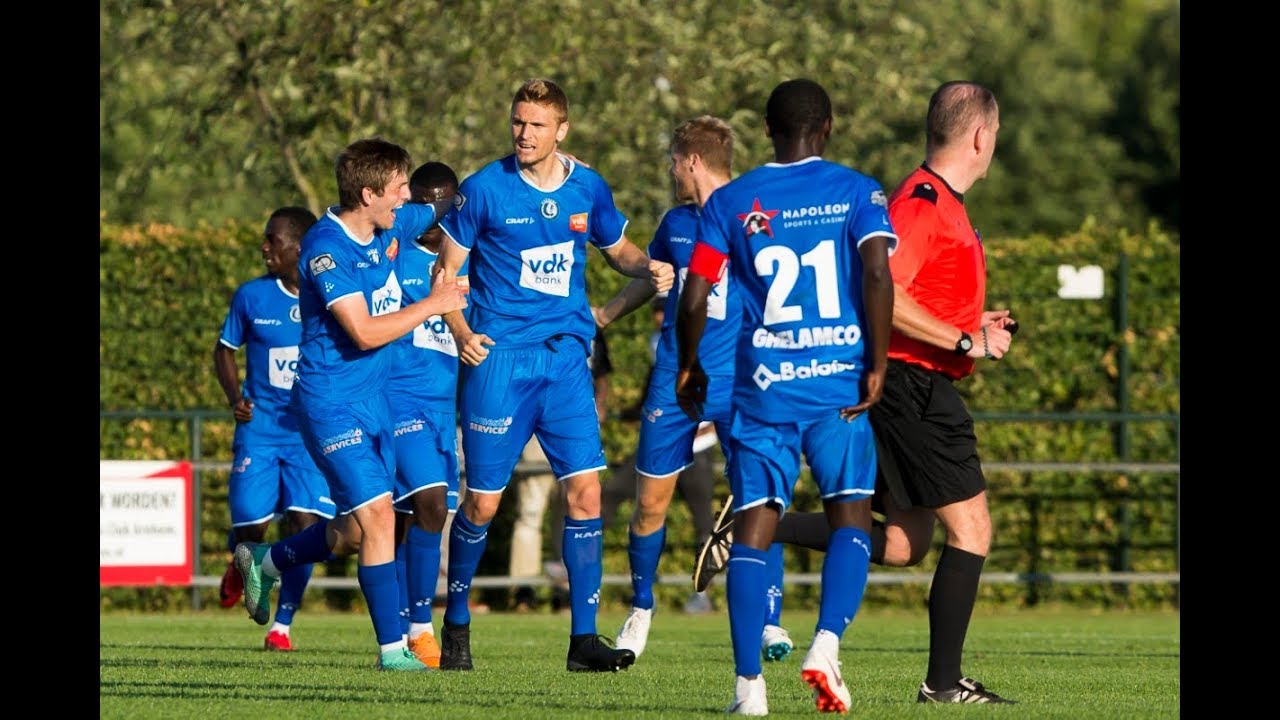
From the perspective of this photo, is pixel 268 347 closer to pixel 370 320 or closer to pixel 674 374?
pixel 674 374

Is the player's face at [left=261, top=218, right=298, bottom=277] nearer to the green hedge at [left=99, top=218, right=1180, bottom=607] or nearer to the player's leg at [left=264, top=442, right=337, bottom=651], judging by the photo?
the player's leg at [left=264, top=442, right=337, bottom=651]

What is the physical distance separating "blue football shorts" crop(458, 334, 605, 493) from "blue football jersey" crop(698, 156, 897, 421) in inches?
105

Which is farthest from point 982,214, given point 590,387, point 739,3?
point 590,387

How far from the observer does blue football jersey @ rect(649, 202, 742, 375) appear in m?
10.4

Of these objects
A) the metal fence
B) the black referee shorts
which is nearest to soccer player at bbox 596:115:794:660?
the black referee shorts

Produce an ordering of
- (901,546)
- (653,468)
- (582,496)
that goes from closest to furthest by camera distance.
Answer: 1. (901,546)
2. (582,496)
3. (653,468)

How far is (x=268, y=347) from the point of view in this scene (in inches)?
499

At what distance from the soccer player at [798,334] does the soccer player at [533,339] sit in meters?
2.55

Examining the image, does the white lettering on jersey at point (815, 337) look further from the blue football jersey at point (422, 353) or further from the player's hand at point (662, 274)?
the blue football jersey at point (422, 353)

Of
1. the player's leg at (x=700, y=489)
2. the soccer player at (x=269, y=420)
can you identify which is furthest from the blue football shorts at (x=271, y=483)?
the player's leg at (x=700, y=489)

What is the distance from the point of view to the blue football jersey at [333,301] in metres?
9.05

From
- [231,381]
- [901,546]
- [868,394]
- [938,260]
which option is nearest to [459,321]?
[901,546]

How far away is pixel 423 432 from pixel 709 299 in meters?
1.59
